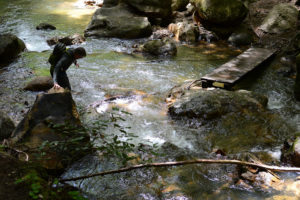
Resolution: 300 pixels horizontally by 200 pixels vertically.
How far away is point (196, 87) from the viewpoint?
655 cm

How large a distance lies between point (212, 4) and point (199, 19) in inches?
43.8

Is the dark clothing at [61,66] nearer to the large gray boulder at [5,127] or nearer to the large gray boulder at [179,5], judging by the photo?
the large gray boulder at [5,127]

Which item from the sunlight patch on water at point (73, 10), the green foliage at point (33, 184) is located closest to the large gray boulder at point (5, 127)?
the green foliage at point (33, 184)

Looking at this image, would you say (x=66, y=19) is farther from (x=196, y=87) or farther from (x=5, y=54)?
(x=196, y=87)

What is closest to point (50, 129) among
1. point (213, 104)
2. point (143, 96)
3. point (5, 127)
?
point (5, 127)

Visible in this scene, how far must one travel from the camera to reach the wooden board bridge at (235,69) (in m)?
6.21

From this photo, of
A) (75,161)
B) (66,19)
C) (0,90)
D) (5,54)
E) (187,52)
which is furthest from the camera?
(66,19)

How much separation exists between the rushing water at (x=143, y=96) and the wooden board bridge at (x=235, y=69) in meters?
0.40

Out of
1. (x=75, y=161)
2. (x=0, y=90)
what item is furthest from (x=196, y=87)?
(x=0, y=90)

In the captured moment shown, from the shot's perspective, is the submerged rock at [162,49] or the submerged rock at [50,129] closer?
the submerged rock at [50,129]

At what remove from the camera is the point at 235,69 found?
6852 mm

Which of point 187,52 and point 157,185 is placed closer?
point 157,185

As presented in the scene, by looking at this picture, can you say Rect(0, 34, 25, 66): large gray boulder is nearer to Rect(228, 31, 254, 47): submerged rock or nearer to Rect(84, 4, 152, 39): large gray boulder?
Rect(84, 4, 152, 39): large gray boulder

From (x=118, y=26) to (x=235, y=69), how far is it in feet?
18.4
